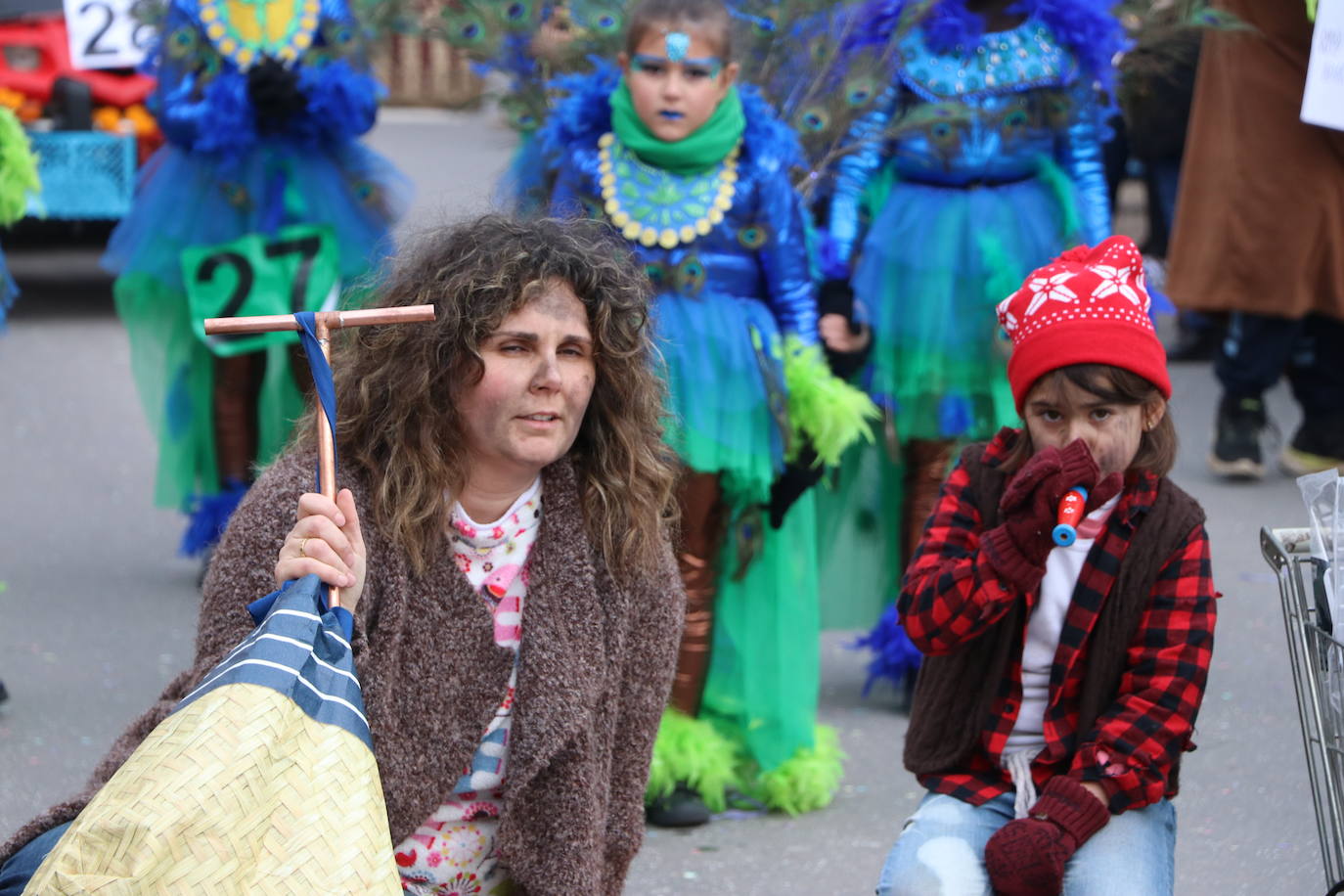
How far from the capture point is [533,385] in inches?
105

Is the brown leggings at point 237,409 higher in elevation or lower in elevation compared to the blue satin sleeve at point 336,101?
lower

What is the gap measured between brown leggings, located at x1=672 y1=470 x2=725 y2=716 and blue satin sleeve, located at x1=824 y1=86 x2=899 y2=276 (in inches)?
31.8

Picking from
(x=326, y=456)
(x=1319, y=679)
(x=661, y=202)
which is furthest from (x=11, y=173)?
(x=1319, y=679)

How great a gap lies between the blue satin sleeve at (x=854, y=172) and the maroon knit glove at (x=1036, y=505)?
1.92 metres

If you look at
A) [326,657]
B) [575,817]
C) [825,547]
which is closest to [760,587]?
[825,547]

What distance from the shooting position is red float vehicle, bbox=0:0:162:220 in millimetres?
9422

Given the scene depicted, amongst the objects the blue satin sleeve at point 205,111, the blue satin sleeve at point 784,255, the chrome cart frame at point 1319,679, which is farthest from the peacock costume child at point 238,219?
the chrome cart frame at point 1319,679

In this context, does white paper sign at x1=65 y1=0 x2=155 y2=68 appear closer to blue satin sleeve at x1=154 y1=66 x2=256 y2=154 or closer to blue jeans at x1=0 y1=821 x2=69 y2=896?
blue satin sleeve at x1=154 y1=66 x2=256 y2=154

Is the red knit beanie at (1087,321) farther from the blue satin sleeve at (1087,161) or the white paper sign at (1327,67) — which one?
the blue satin sleeve at (1087,161)

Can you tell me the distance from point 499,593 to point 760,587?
1.63 metres

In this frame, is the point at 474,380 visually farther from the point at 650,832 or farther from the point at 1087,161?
the point at 1087,161

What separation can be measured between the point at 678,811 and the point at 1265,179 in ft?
12.4

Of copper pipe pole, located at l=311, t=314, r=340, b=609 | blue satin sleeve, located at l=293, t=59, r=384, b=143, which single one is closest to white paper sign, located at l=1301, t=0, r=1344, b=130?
copper pipe pole, located at l=311, t=314, r=340, b=609

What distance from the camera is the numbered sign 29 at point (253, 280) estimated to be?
5.59 metres
